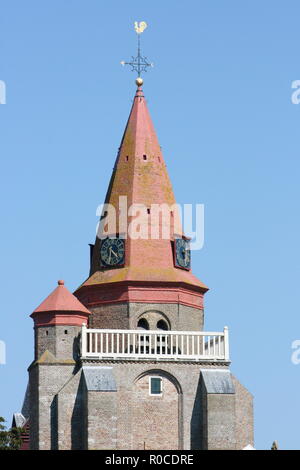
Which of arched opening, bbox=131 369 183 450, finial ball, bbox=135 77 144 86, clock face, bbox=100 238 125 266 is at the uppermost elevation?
finial ball, bbox=135 77 144 86

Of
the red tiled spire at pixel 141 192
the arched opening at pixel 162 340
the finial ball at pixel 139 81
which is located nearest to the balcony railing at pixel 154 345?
the arched opening at pixel 162 340

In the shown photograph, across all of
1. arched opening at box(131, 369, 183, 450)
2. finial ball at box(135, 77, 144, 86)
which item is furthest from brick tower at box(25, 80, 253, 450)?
finial ball at box(135, 77, 144, 86)

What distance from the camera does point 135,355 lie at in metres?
68.5

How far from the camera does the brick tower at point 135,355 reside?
6731cm

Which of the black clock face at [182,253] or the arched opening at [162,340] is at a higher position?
the black clock face at [182,253]

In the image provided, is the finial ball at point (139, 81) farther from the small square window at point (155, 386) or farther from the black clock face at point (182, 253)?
the small square window at point (155, 386)

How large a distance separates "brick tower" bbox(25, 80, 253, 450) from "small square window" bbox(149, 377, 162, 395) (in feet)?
0.14

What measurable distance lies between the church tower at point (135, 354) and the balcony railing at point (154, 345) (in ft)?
0.14

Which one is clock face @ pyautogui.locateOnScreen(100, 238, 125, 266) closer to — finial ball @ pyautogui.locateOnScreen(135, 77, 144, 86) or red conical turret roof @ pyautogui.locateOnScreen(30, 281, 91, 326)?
red conical turret roof @ pyautogui.locateOnScreen(30, 281, 91, 326)

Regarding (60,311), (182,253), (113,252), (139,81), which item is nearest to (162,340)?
(60,311)

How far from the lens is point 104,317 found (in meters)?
72.1

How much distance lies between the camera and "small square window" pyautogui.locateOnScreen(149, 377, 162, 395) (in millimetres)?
68625
